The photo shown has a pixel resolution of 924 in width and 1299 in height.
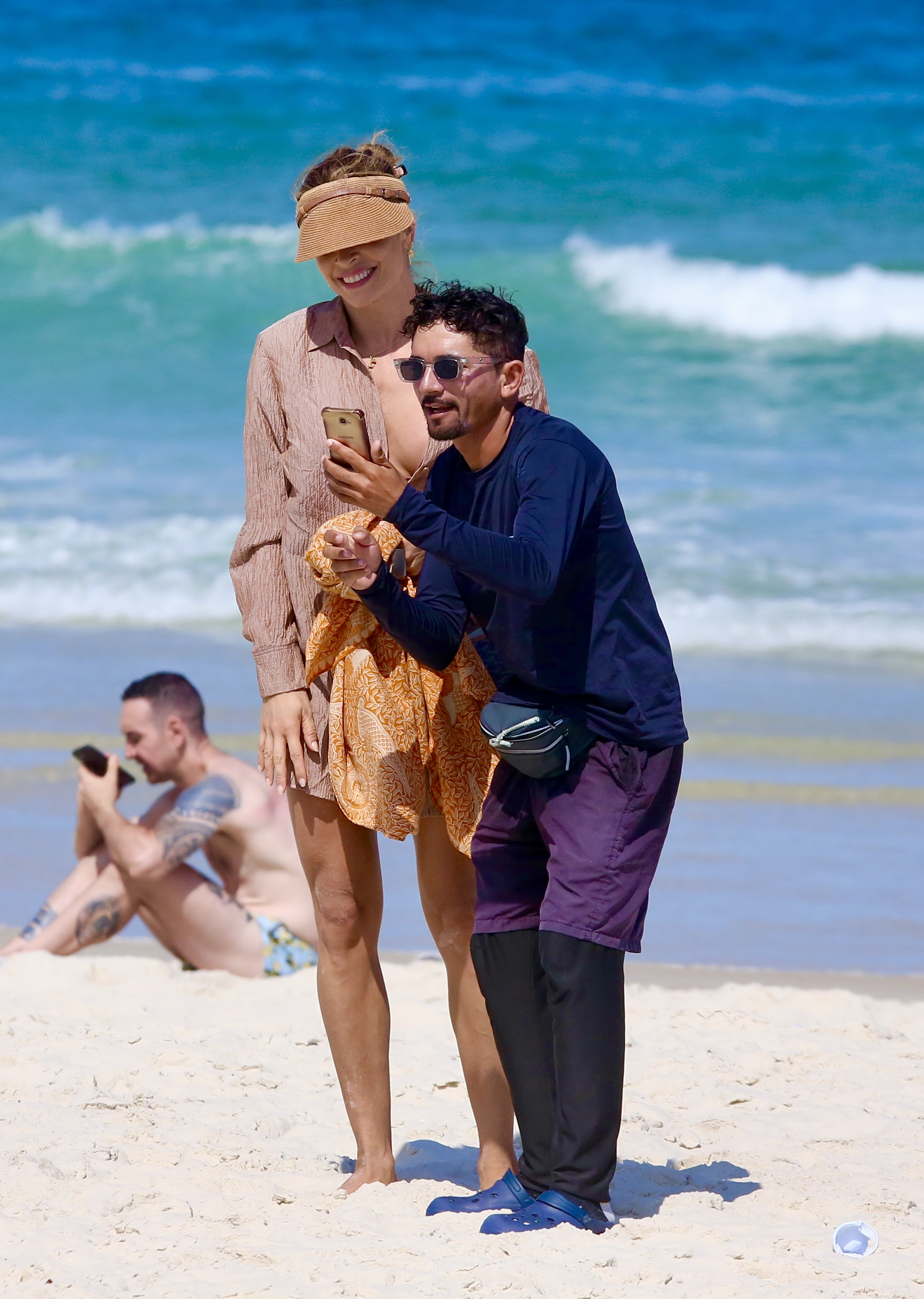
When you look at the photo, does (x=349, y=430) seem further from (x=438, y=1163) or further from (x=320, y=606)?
(x=438, y=1163)

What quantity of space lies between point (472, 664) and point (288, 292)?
15.0 meters

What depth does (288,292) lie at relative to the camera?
17.4 m

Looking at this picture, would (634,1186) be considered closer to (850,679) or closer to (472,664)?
(472,664)

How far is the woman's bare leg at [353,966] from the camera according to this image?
3221 millimetres

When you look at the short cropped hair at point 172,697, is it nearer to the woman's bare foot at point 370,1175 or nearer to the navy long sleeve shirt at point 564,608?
the woman's bare foot at point 370,1175

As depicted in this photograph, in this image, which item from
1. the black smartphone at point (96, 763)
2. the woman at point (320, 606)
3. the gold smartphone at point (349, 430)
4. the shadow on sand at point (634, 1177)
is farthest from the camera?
the black smartphone at point (96, 763)

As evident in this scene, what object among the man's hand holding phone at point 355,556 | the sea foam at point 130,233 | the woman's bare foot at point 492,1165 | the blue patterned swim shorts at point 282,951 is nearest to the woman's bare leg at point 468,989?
the woman's bare foot at point 492,1165

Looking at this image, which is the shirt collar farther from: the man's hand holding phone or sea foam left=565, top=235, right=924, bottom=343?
sea foam left=565, top=235, right=924, bottom=343

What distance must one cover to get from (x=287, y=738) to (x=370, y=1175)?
92cm

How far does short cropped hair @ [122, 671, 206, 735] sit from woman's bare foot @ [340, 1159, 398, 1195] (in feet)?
7.57

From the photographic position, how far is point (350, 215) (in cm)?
301

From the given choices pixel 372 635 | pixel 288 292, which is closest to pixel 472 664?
pixel 372 635

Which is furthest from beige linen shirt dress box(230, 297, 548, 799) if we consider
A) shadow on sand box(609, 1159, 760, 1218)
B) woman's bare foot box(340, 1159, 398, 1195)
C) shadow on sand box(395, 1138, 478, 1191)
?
shadow on sand box(609, 1159, 760, 1218)

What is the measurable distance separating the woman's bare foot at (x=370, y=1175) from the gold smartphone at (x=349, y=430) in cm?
150
